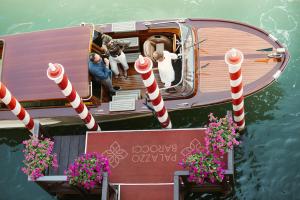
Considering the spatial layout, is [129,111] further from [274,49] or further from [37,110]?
[274,49]

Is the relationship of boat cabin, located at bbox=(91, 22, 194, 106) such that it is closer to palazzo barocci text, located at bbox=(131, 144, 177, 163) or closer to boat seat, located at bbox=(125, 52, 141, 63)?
boat seat, located at bbox=(125, 52, 141, 63)

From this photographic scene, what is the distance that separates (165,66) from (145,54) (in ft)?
2.56

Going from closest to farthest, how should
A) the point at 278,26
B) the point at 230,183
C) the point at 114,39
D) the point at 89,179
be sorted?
1. the point at 89,179
2. the point at 230,183
3. the point at 114,39
4. the point at 278,26

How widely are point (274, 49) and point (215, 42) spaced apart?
114cm

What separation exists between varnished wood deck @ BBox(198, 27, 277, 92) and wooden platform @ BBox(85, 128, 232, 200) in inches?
39.1

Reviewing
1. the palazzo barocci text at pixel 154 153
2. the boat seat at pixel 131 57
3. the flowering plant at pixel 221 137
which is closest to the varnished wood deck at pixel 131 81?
the boat seat at pixel 131 57

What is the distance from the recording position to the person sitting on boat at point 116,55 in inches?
350

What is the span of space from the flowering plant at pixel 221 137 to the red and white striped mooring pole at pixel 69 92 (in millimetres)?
2240

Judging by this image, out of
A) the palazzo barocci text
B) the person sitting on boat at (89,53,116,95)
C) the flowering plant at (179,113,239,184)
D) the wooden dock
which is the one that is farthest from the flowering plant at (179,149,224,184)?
the person sitting on boat at (89,53,116,95)

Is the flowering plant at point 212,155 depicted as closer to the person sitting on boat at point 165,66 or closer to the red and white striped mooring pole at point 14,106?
the person sitting on boat at point 165,66

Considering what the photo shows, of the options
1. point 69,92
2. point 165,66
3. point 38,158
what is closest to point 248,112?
point 165,66

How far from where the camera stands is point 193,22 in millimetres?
9375

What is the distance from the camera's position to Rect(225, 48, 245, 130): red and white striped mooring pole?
7.04 metres

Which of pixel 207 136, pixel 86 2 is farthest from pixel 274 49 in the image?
pixel 86 2
